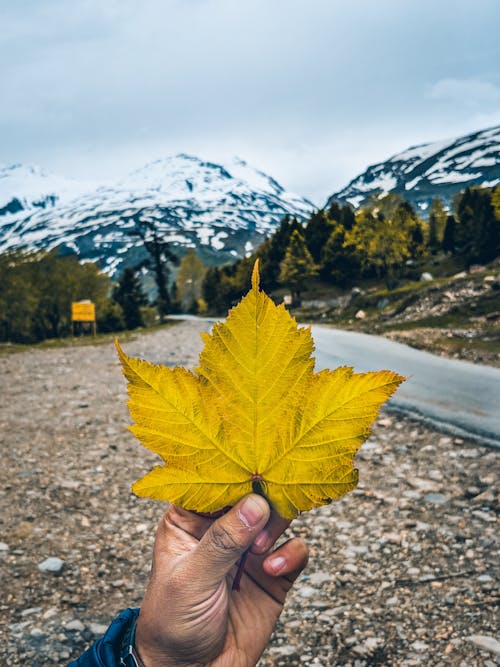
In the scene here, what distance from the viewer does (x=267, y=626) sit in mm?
2330

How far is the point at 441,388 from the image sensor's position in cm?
1230

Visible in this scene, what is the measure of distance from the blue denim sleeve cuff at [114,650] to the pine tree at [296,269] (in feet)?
175

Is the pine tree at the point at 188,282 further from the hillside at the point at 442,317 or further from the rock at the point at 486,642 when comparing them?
the rock at the point at 486,642

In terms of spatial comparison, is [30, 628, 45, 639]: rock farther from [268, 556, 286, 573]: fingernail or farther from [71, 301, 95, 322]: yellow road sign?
[71, 301, 95, 322]: yellow road sign

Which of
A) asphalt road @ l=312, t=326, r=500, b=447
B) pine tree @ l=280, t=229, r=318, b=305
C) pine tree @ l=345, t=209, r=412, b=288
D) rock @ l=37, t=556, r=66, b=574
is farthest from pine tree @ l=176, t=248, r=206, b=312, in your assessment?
rock @ l=37, t=556, r=66, b=574

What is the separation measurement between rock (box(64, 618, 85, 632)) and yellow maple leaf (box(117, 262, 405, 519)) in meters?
3.93

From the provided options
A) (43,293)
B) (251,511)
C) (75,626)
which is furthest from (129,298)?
(251,511)

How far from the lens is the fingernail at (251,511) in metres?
1.50

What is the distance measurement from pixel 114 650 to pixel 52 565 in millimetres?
3850

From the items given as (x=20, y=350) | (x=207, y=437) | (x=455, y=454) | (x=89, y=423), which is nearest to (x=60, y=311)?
(x=20, y=350)

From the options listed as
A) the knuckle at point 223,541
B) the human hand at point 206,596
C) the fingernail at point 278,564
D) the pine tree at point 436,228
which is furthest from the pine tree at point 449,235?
the knuckle at point 223,541

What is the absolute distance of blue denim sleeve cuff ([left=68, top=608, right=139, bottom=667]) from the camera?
6.86 feet

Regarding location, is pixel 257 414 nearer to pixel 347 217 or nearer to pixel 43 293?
pixel 43 293

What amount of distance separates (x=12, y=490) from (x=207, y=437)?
23.4 ft
